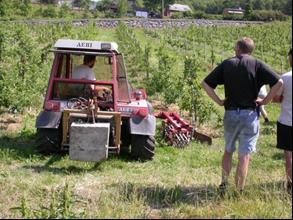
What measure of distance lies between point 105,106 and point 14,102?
3.06m

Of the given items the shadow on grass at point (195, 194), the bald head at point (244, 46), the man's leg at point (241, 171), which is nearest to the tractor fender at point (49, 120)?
the shadow on grass at point (195, 194)

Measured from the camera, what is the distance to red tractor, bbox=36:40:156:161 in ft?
22.6

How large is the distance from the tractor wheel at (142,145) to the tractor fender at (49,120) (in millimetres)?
1060

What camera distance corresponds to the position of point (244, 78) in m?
5.57

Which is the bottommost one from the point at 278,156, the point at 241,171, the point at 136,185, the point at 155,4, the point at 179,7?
the point at 278,156

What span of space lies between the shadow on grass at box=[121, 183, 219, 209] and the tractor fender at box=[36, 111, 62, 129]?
1681 millimetres

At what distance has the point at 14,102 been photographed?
33.4 ft

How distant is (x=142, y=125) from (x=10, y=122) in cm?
335

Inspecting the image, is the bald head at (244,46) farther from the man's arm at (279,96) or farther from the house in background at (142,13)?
the house in background at (142,13)

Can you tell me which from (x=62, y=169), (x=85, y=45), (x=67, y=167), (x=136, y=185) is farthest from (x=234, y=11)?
(x=136, y=185)

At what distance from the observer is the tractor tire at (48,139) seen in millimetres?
7562

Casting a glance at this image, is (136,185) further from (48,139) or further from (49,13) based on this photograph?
(49,13)

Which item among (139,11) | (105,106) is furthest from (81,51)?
(139,11)

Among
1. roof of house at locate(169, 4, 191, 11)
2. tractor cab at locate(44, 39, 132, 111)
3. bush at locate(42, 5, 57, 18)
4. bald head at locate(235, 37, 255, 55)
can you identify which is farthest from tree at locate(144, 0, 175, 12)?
bald head at locate(235, 37, 255, 55)
